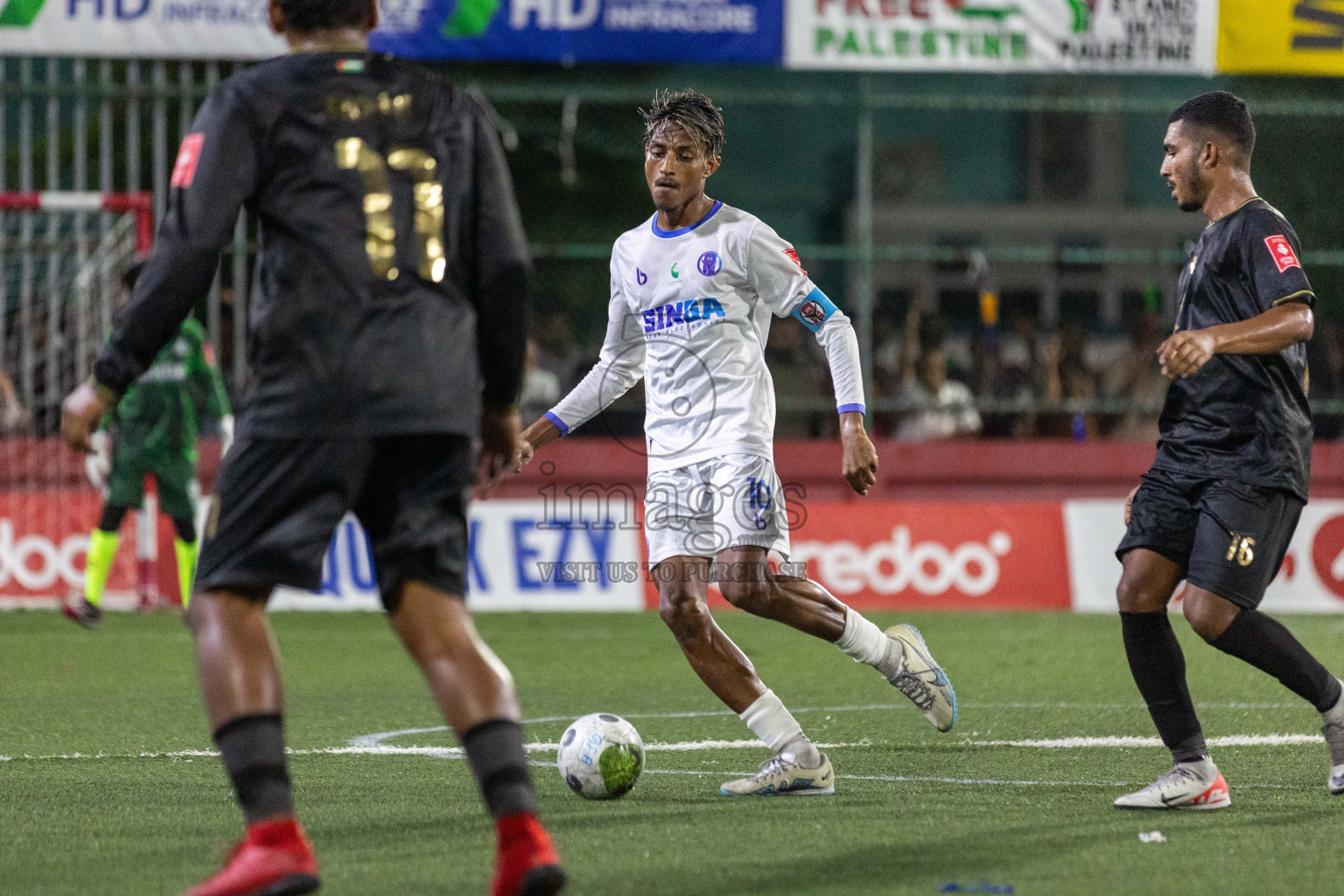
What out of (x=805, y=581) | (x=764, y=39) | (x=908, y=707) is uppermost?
(x=764, y=39)

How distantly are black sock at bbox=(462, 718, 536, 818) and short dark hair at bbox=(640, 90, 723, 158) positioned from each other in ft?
8.70

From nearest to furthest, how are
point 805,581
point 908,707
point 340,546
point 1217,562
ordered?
1. point 1217,562
2. point 805,581
3. point 908,707
4. point 340,546

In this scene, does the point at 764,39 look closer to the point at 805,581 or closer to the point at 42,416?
the point at 42,416

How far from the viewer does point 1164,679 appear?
511cm

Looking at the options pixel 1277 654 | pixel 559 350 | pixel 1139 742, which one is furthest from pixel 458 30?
pixel 1277 654

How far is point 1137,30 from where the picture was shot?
1446 centimetres

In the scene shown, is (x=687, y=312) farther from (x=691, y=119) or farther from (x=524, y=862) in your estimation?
(x=524, y=862)

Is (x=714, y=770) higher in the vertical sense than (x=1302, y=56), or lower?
lower

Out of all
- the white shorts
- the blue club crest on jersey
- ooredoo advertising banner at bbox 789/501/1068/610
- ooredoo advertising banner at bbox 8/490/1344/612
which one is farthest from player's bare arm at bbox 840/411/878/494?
ooredoo advertising banner at bbox 789/501/1068/610

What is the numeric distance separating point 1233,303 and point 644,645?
234 inches

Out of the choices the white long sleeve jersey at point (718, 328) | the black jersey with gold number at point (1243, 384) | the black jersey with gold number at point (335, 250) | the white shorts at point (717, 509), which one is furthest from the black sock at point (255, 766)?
the black jersey with gold number at point (1243, 384)

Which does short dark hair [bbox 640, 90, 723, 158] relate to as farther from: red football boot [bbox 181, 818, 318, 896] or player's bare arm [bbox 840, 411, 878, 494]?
red football boot [bbox 181, 818, 318, 896]

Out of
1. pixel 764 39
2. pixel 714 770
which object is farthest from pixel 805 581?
pixel 764 39

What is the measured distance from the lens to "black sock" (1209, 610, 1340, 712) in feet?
16.6
